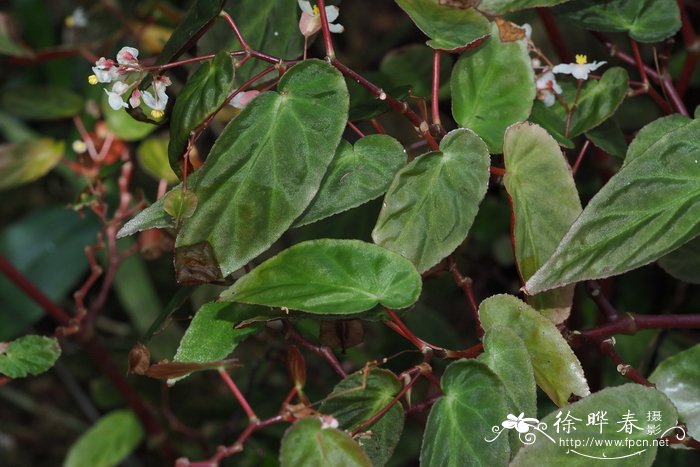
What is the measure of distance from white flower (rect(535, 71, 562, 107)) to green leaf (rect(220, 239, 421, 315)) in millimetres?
247

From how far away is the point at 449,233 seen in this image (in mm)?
590

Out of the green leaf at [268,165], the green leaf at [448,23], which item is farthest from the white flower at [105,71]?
the green leaf at [448,23]

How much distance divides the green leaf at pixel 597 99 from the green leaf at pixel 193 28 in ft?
1.03

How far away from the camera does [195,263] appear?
578 millimetres

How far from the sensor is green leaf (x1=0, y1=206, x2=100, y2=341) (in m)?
1.25

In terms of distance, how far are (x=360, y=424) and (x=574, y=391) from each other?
0.15m

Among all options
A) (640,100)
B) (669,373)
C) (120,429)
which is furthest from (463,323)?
(669,373)

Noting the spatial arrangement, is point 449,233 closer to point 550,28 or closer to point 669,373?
point 669,373

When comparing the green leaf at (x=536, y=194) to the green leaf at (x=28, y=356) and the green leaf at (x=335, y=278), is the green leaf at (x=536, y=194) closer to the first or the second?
the green leaf at (x=335, y=278)

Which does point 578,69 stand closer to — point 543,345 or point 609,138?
point 609,138

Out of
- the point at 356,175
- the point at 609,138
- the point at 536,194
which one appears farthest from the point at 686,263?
the point at 356,175

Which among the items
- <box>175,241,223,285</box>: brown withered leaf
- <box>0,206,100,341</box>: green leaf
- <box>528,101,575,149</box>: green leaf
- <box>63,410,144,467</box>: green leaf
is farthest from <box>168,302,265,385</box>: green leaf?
<box>0,206,100,341</box>: green leaf

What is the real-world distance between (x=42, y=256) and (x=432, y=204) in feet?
3.05

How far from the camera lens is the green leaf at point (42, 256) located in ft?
4.09
